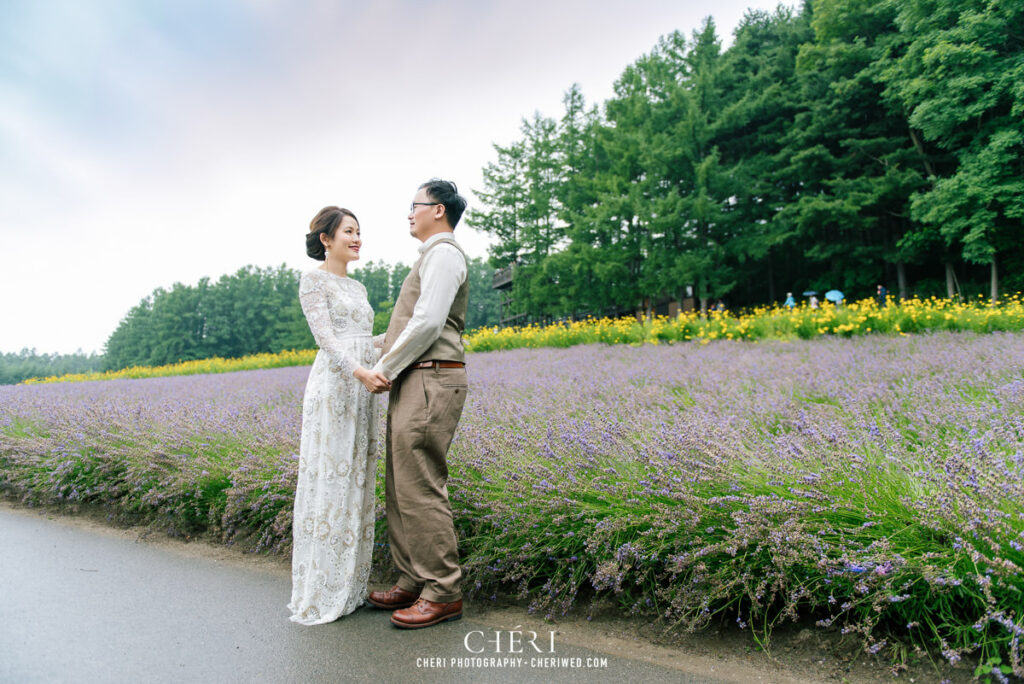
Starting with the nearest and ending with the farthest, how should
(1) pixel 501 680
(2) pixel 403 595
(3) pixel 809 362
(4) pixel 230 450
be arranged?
(1) pixel 501 680, (2) pixel 403 595, (4) pixel 230 450, (3) pixel 809 362

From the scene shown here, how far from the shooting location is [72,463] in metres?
4.75

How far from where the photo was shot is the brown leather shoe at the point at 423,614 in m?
2.53

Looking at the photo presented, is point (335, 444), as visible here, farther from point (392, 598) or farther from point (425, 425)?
point (392, 598)

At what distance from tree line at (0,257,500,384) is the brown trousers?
4896cm

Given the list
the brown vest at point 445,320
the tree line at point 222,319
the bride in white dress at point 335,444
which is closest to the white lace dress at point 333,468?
the bride in white dress at point 335,444

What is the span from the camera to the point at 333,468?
2.78 m

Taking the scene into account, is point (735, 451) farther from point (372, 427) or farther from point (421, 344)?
point (372, 427)

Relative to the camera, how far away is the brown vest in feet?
8.82

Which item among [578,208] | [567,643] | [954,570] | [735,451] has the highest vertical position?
[578,208]

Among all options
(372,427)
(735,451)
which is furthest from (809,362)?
(372,427)

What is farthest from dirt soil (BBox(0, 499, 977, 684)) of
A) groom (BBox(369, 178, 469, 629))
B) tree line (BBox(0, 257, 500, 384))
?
tree line (BBox(0, 257, 500, 384))

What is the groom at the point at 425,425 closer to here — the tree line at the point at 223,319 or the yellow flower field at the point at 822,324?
the yellow flower field at the point at 822,324

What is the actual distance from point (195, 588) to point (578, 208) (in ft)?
84.5

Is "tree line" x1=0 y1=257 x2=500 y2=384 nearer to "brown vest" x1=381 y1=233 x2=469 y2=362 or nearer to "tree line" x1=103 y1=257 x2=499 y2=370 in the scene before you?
"tree line" x1=103 y1=257 x2=499 y2=370
